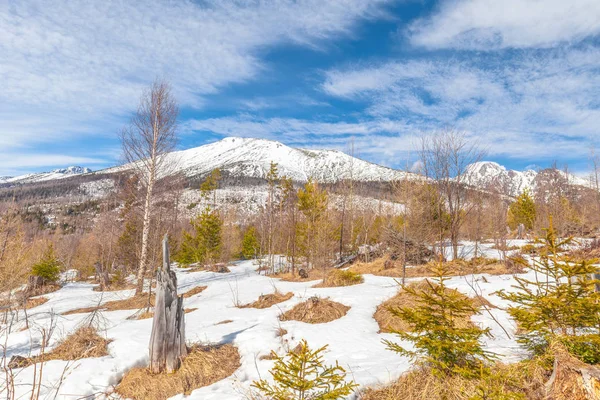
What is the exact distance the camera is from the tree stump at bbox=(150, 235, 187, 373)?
5.29 m

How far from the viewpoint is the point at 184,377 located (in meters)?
5.13

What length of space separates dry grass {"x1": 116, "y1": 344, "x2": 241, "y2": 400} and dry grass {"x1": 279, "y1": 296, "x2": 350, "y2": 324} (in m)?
2.49

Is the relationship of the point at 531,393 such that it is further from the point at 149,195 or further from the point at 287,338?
the point at 149,195

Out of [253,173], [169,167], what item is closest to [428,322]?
[169,167]

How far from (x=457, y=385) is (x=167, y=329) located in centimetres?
456

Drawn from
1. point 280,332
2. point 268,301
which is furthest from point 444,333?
point 268,301

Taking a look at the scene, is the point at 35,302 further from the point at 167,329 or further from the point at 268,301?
the point at 167,329

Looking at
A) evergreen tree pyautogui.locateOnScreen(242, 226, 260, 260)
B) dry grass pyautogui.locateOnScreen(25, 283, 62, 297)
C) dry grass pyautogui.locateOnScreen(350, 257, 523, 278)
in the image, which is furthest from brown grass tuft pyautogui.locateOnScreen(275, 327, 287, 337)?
evergreen tree pyautogui.locateOnScreen(242, 226, 260, 260)

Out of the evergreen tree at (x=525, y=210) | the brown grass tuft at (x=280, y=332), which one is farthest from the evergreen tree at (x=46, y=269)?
the evergreen tree at (x=525, y=210)

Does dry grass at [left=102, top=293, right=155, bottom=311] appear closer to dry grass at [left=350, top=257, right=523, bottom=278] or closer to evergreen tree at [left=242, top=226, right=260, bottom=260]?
dry grass at [left=350, top=257, right=523, bottom=278]

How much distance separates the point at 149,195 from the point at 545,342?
1323 centimetres

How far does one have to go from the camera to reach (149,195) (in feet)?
42.2

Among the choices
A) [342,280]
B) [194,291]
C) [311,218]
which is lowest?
[194,291]

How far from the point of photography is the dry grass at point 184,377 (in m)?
4.82
